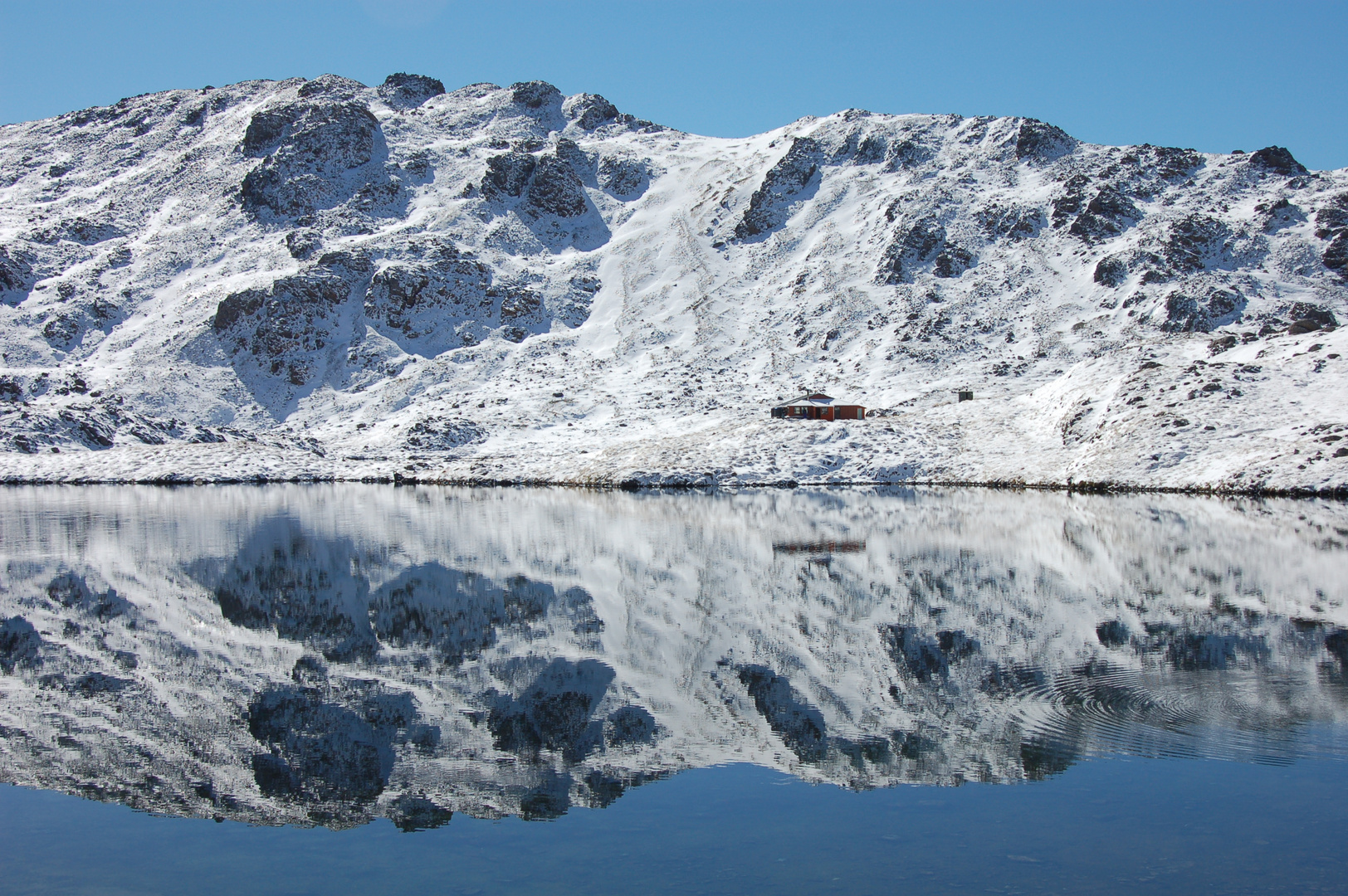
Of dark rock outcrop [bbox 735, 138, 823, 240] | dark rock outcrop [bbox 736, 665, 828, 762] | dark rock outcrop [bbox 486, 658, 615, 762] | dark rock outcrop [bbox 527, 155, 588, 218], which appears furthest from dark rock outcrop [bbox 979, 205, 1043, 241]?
dark rock outcrop [bbox 486, 658, 615, 762]

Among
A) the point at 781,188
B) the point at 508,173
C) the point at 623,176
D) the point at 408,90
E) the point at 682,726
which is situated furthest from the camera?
the point at 408,90

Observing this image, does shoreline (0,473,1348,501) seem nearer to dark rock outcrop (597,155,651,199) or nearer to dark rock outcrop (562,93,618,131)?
dark rock outcrop (597,155,651,199)

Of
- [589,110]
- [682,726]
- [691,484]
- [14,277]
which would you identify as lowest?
[682,726]

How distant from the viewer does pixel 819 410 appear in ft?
273

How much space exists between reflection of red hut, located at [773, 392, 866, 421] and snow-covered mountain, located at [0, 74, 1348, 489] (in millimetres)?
3681

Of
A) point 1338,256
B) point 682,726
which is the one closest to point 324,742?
point 682,726

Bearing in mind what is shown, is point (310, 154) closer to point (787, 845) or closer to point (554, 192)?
point (554, 192)

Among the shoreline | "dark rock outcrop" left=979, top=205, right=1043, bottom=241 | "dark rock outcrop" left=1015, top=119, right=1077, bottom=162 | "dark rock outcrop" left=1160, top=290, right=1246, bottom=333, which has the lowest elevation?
the shoreline

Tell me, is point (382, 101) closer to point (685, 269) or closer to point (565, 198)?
point (565, 198)

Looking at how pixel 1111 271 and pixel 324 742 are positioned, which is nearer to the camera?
pixel 324 742

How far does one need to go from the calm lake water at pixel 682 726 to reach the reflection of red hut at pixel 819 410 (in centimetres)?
5590

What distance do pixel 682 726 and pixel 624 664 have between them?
3330 mm

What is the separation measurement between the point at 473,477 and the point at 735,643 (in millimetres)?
61407

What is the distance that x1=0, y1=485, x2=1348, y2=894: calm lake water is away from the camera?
9.02 metres
